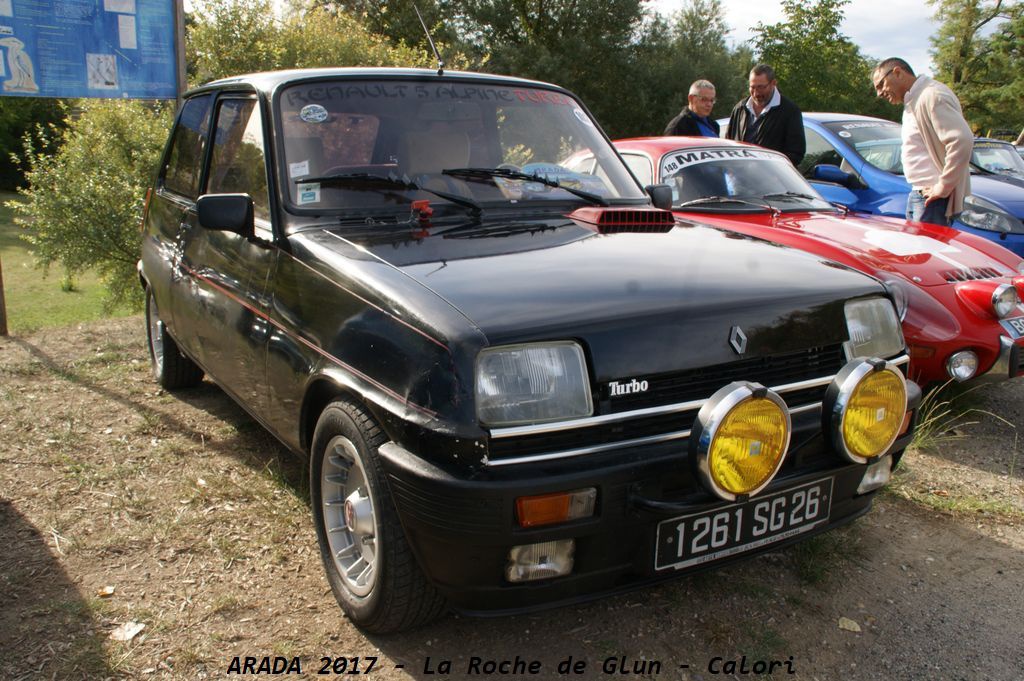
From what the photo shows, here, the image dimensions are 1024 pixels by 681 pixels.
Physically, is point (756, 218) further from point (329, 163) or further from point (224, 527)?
point (224, 527)

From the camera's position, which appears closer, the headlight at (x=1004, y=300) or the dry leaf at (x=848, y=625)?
the dry leaf at (x=848, y=625)

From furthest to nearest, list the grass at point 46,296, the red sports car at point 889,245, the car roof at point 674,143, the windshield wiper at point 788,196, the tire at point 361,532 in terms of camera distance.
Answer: the grass at point 46,296, the car roof at point 674,143, the windshield wiper at point 788,196, the red sports car at point 889,245, the tire at point 361,532

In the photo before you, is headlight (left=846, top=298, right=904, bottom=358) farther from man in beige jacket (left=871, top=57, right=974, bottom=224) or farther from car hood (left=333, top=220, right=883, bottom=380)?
man in beige jacket (left=871, top=57, right=974, bottom=224)

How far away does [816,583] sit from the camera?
2959 mm

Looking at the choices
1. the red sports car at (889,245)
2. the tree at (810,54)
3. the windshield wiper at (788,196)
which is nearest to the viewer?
the red sports car at (889,245)

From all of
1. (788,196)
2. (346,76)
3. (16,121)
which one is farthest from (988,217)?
(16,121)

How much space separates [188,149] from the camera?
168 inches

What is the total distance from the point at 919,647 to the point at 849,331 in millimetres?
1021

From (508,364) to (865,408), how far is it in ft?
3.54

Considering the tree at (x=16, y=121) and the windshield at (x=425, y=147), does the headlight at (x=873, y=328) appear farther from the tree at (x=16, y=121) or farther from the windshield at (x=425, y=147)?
the tree at (x=16, y=121)

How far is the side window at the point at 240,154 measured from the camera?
10.5 feet

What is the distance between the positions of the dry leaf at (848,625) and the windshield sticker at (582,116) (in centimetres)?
239
